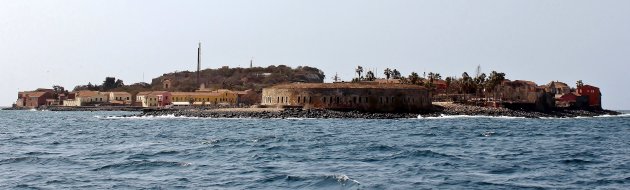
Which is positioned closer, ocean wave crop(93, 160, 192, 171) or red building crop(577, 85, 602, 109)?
ocean wave crop(93, 160, 192, 171)

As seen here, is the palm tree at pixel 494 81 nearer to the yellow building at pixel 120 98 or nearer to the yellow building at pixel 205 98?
the yellow building at pixel 205 98

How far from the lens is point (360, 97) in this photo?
3986 inches

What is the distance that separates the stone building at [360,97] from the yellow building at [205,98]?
4993 centimetres

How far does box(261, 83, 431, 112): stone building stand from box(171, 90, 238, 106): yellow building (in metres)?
49.9

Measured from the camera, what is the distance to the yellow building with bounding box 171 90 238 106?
151 meters

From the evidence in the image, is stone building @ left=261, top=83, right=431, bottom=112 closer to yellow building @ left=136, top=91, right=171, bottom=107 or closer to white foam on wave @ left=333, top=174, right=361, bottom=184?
yellow building @ left=136, top=91, right=171, bottom=107

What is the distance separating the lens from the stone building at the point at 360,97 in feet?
331

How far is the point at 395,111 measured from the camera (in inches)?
4018

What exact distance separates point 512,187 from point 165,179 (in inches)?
395

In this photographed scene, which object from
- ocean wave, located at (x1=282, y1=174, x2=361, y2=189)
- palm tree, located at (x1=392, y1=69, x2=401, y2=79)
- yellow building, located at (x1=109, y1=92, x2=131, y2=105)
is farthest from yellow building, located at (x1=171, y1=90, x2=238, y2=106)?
ocean wave, located at (x1=282, y1=174, x2=361, y2=189)

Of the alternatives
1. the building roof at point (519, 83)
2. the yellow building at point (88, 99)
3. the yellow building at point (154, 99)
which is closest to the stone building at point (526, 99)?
the building roof at point (519, 83)

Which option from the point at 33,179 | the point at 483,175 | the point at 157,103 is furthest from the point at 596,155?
the point at 157,103

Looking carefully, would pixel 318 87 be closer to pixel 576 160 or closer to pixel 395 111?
pixel 395 111

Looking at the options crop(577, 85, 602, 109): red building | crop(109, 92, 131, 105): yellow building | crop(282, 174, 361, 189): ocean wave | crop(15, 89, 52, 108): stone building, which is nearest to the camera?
crop(282, 174, 361, 189): ocean wave
